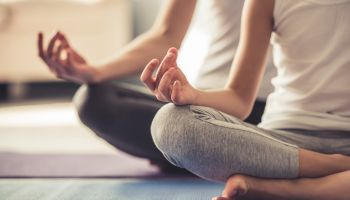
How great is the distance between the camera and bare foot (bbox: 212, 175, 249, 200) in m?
0.72

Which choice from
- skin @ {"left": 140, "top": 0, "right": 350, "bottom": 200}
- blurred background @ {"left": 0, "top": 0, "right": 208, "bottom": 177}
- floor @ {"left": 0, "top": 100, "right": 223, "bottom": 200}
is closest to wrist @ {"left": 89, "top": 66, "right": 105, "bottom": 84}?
floor @ {"left": 0, "top": 100, "right": 223, "bottom": 200}

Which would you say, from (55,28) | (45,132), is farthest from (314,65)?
(55,28)

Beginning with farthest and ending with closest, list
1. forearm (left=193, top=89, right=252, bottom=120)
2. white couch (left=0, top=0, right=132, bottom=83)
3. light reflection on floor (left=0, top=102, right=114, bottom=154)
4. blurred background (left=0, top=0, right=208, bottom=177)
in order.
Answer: white couch (left=0, top=0, right=132, bottom=83)
blurred background (left=0, top=0, right=208, bottom=177)
light reflection on floor (left=0, top=102, right=114, bottom=154)
forearm (left=193, top=89, right=252, bottom=120)

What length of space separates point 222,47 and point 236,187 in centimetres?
52

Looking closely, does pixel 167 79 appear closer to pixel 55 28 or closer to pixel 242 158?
pixel 242 158

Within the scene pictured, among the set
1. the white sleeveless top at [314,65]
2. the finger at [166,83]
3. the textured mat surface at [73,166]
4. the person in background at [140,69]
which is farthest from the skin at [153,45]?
the finger at [166,83]

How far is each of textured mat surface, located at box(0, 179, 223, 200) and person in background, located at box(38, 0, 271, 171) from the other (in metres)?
0.13

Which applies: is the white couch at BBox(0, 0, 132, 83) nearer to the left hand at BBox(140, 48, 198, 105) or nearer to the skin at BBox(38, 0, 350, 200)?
the skin at BBox(38, 0, 350, 200)

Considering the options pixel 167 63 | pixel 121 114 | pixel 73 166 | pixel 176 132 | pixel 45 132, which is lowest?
pixel 45 132

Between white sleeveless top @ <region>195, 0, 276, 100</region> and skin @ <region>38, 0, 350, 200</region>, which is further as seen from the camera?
white sleeveless top @ <region>195, 0, 276, 100</region>

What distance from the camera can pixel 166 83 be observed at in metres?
0.72

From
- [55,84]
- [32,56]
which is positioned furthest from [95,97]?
[55,84]

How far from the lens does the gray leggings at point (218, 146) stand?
75 cm

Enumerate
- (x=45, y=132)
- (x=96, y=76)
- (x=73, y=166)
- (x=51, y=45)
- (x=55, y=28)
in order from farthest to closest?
(x=55, y=28) < (x=45, y=132) < (x=73, y=166) < (x=96, y=76) < (x=51, y=45)
